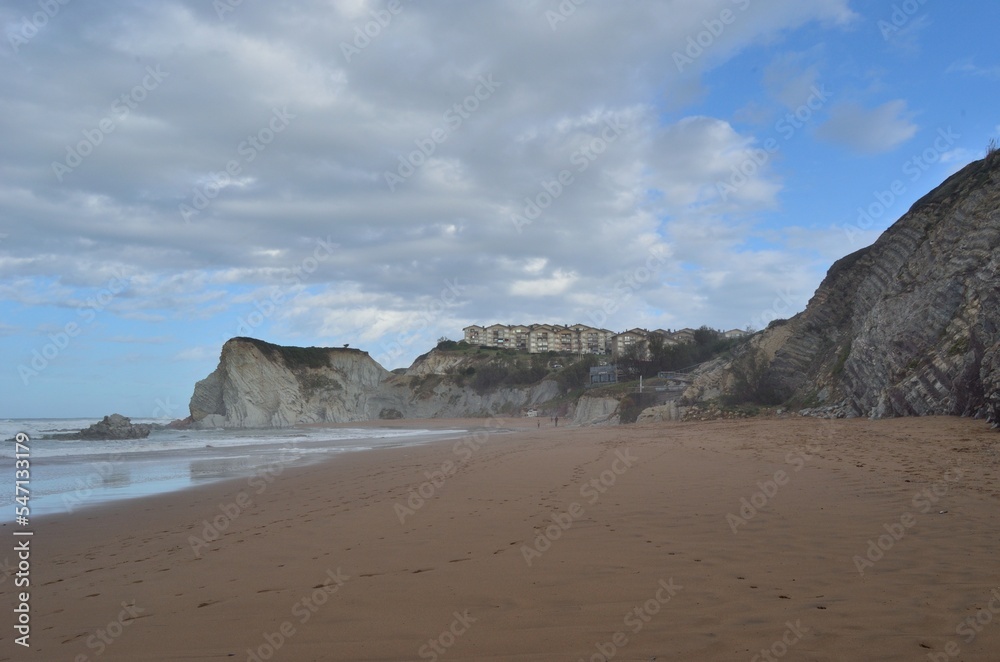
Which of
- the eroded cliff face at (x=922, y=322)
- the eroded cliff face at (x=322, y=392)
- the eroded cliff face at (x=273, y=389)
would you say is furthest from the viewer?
the eroded cliff face at (x=322, y=392)

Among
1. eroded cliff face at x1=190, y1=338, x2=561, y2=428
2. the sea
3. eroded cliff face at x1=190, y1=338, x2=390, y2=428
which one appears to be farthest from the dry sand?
eroded cliff face at x1=190, y1=338, x2=561, y2=428

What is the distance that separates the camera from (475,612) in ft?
12.5

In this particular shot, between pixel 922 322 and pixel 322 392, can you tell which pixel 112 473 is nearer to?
pixel 922 322

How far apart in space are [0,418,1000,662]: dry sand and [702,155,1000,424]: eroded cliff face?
828 centimetres

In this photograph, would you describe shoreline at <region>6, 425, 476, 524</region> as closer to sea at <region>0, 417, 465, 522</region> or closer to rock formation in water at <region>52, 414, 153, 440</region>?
sea at <region>0, 417, 465, 522</region>

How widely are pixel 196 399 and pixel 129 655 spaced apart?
5926 centimetres

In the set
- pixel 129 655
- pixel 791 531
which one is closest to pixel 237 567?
pixel 129 655

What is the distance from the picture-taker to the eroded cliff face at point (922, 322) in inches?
610

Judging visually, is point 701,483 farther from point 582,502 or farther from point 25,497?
point 25,497

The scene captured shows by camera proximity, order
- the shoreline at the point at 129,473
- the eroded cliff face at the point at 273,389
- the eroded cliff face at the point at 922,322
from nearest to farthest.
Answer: the shoreline at the point at 129,473 → the eroded cliff face at the point at 922,322 → the eroded cliff face at the point at 273,389

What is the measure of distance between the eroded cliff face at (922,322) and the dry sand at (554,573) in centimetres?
828

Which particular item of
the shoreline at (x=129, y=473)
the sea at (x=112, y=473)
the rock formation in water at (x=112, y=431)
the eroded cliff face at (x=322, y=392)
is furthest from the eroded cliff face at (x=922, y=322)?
the eroded cliff face at (x=322, y=392)

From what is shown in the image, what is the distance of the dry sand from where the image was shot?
335 cm

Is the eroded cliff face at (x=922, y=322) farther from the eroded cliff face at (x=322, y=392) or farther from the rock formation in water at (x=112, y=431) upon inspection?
the eroded cliff face at (x=322, y=392)
